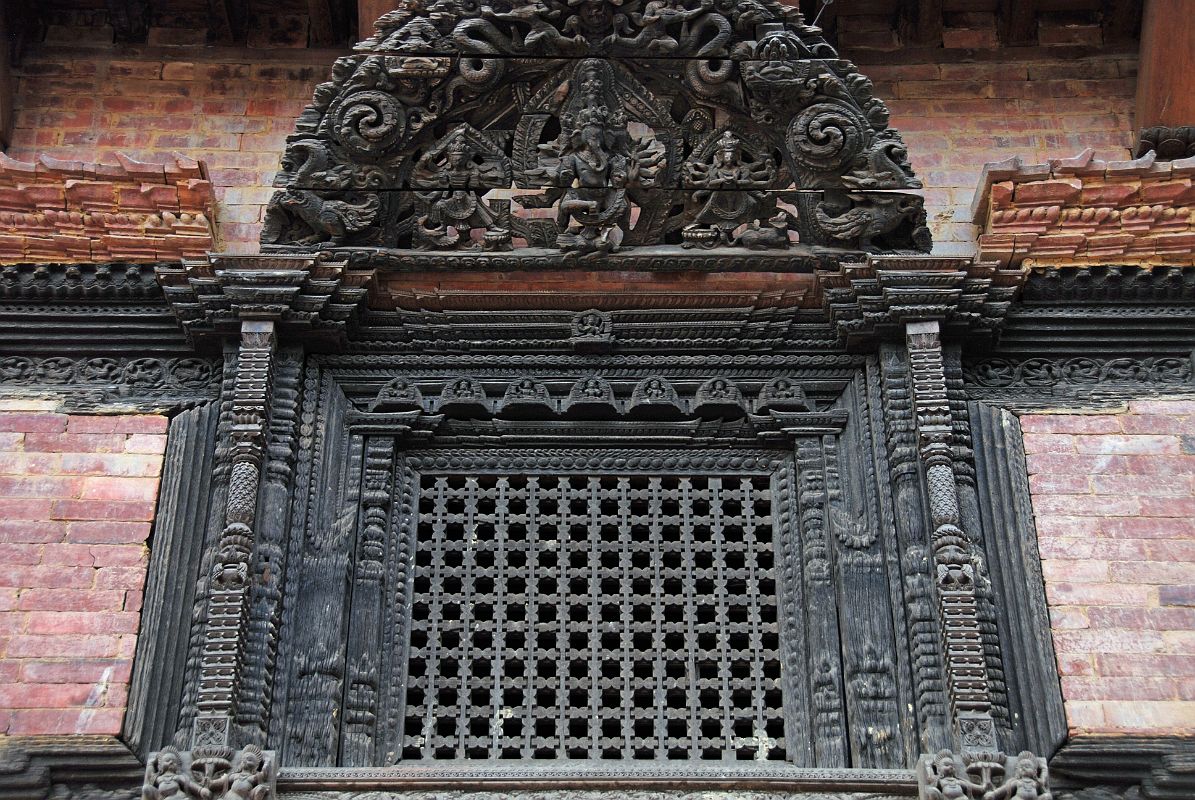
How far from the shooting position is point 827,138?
7980 mm

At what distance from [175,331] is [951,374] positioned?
10.9ft

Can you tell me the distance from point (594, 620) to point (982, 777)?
65.1 inches

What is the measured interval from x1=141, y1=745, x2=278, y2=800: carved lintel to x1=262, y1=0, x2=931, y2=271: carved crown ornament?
234 centimetres

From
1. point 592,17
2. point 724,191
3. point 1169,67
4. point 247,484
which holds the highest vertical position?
point 1169,67

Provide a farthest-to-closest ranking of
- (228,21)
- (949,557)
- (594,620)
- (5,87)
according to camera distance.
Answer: (228,21) < (5,87) < (594,620) < (949,557)

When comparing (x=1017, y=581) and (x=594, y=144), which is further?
(x=594, y=144)

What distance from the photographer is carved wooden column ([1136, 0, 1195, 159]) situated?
28.4 ft

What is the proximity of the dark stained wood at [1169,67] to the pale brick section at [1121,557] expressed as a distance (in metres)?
1.74

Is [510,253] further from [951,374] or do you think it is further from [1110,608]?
[1110,608]

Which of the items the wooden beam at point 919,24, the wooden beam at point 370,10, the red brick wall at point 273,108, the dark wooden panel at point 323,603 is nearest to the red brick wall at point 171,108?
the red brick wall at point 273,108

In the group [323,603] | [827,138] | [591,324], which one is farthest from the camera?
[827,138]

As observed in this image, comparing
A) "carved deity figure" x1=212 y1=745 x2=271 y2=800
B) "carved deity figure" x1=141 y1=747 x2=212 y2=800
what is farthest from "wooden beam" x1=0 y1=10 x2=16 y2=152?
"carved deity figure" x1=212 y1=745 x2=271 y2=800

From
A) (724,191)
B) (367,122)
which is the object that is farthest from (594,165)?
(367,122)

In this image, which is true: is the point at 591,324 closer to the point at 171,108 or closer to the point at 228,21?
the point at 171,108
